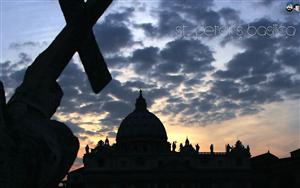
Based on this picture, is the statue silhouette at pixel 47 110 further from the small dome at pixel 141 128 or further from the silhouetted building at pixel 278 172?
the small dome at pixel 141 128

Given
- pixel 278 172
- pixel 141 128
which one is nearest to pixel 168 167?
pixel 141 128

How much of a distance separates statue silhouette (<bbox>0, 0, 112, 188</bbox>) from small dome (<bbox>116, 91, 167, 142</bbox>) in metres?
77.2

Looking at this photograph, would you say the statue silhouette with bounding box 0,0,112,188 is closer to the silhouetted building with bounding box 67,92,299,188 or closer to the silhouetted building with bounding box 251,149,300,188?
the silhouetted building with bounding box 251,149,300,188

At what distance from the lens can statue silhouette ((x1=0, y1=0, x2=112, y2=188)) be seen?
525cm

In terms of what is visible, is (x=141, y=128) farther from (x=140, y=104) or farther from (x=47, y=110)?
(x=47, y=110)

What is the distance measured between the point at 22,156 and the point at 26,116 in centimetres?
42

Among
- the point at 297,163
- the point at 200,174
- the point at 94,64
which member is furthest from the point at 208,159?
the point at 94,64

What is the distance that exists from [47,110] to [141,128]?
3083 inches

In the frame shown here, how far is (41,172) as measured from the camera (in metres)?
5.32

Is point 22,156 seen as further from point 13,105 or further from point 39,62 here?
point 39,62

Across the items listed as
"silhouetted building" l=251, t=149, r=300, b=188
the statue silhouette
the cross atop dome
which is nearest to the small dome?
the cross atop dome

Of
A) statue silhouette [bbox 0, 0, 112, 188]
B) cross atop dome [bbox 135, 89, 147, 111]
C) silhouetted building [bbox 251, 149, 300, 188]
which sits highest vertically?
cross atop dome [bbox 135, 89, 147, 111]

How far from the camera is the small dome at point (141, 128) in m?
83.3

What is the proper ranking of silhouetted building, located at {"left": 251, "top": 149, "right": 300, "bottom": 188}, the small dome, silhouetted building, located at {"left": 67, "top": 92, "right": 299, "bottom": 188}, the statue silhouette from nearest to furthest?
the statue silhouette, silhouetted building, located at {"left": 251, "top": 149, "right": 300, "bottom": 188}, silhouetted building, located at {"left": 67, "top": 92, "right": 299, "bottom": 188}, the small dome
